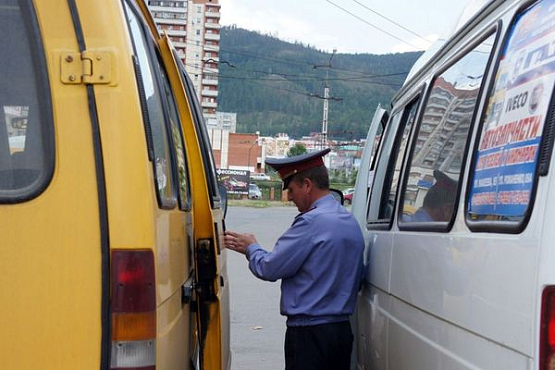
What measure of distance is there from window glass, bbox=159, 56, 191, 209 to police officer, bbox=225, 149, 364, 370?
674mm

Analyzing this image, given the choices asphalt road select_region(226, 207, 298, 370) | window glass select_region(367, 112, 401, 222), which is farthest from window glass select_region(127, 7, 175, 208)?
asphalt road select_region(226, 207, 298, 370)

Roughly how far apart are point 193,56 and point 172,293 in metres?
81.6

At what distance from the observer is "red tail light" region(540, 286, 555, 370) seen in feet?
6.10

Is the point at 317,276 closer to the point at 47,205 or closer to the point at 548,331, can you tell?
the point at 47,205

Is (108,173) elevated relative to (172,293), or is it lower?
elevated

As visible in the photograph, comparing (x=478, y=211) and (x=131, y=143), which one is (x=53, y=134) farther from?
(x=478, y=211)

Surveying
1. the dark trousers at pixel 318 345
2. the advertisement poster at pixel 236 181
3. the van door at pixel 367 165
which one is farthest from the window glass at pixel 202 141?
the advertisement poster at pixel 236 181

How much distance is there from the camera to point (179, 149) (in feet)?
11.4

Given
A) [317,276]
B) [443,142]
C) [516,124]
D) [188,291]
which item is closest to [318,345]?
[317,276]

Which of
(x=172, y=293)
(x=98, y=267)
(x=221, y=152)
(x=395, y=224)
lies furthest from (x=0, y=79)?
(x=221, y=152)

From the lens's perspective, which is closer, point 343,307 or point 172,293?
point 172,293

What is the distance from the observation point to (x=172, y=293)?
2691 millimetres

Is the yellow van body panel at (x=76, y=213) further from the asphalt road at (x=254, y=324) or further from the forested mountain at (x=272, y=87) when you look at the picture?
the forested mountain at (x=272, y=87)

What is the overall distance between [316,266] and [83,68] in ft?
6.37
